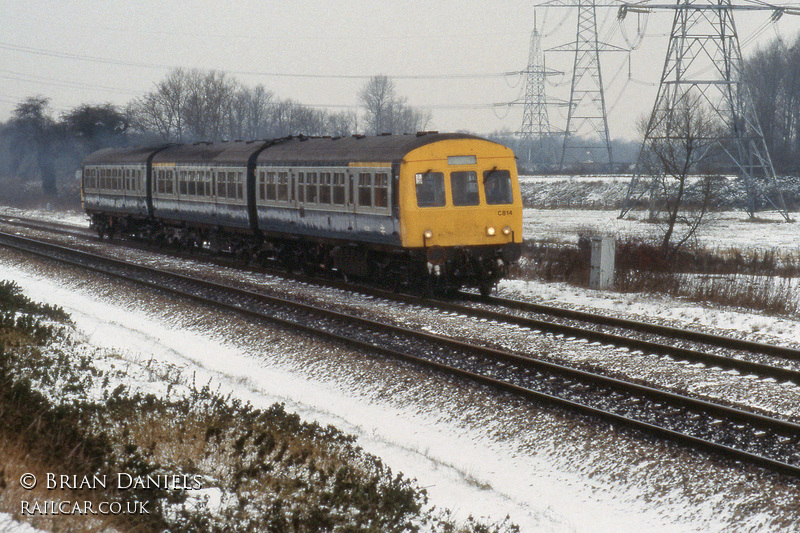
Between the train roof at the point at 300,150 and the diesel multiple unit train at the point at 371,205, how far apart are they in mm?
39

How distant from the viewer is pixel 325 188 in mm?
17781

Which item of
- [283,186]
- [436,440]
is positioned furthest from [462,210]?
[436,440]

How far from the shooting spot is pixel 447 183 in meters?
15.4

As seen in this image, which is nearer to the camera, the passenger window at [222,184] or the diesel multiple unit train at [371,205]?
the diesel multiple unit train at [371,205]

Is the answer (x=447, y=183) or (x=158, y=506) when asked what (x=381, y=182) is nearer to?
(x=447, y=183)

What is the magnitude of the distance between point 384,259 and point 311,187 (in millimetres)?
2925

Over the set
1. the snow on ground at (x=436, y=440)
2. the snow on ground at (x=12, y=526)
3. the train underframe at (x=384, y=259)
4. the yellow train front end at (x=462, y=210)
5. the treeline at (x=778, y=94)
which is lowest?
the snow on ground at (x=436, y=440)

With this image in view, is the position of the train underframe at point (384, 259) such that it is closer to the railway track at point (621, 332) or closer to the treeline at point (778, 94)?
the railway track at point (621, 332)

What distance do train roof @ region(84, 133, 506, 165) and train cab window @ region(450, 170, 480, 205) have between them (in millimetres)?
710

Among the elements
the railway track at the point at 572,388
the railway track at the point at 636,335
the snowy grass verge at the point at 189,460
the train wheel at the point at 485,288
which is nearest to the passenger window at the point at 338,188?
the railway track at the point at 636,335

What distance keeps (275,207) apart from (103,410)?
12.7 m

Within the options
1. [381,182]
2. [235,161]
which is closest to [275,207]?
[235,161]

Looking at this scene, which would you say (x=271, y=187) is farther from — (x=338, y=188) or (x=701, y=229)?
(x=701, y=229)

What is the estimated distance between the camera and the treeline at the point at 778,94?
76375 millimetres
